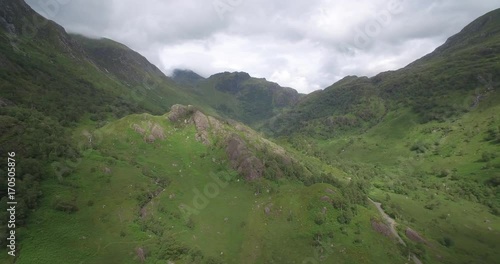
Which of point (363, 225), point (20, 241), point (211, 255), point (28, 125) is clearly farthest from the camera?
point (28, 125)

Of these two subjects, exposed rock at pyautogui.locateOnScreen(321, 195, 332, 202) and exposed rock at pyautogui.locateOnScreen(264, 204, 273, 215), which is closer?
exposed rock at pyautogui.locateOnScreen(321, 195, 332, 202)

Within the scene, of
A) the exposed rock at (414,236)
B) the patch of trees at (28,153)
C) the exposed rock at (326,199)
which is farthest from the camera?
the exposed rock at (414,236)

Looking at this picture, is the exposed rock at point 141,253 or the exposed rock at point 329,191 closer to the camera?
the exposed rock at point 141,253

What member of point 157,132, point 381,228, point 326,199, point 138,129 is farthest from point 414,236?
point 138,129

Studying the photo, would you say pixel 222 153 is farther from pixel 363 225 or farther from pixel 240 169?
pixel 363 225

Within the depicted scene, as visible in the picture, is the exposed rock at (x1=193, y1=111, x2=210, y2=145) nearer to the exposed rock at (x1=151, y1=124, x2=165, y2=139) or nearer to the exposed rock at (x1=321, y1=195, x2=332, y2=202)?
the exposed rock at (x1=151, y1=124, x2=165, y2=139)

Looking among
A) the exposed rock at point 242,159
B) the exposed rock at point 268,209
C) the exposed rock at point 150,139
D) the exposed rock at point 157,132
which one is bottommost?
the exposed rock at point 268,209

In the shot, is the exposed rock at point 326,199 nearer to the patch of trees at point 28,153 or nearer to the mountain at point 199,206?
the mountain at point 199,206

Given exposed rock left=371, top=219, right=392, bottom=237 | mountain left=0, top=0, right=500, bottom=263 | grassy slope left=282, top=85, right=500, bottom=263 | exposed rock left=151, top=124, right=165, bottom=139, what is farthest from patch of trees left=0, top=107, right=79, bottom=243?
grassy slope left=282, top=85, right=500, bottom=263

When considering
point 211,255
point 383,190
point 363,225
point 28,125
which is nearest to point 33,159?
point 28,125

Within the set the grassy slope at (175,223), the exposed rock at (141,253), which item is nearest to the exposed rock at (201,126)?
the grassy slope at (175,223)

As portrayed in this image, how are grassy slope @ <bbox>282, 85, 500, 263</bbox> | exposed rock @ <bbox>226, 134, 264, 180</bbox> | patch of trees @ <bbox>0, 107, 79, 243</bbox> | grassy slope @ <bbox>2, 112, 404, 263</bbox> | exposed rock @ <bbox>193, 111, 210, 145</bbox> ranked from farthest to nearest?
exposed rock @ <bbox>193, 111, 210, 145</bbox> < exposed rock @ <bbox>226, 134, 264, 180</bbox> < grassy slope @ <bbox>282, 85, 500, 263</bbox> < patch of trees @ <bbox>0, 107, 79, 243</bbox> < grassy slope @ <bbox>2, 112, 404, 263</bbox>
